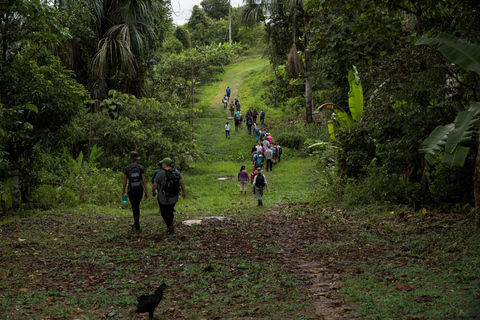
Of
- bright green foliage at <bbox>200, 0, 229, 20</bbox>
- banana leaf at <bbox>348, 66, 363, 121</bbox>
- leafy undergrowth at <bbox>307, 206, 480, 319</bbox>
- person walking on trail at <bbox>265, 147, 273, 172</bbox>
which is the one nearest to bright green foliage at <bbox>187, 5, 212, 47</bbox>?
bright green foliage at <bbox>200, 0, 229, 20</bbox>

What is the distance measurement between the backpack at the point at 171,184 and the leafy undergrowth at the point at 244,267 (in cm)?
93

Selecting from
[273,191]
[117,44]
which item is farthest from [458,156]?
[117,44]

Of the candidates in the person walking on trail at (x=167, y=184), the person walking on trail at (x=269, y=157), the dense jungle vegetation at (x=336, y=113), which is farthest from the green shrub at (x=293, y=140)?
the person walking on trail at (x=167, y=184)

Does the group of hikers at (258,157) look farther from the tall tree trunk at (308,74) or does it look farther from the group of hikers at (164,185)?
the group of hikers at (164,185)

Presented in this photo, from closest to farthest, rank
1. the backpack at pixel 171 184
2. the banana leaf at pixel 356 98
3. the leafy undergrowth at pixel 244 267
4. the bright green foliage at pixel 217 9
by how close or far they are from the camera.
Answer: the leafy undergrowth at pixel 244 267 → the backpack at pixel 171 184 → the banana leaf at pixel 356 98 → the bright green foliage at pixel 217 9

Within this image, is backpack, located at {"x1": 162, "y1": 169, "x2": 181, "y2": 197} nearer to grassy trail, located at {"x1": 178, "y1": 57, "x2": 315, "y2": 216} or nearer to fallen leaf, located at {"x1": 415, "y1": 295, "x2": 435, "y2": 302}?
grassy trail, located at {"x1": 178, "y1": 57, "x2": 315, "y2": 216}

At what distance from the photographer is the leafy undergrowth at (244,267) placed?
16.1ft

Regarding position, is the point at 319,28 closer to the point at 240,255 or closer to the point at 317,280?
the point at 240,255

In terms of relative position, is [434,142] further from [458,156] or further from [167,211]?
[167,211]

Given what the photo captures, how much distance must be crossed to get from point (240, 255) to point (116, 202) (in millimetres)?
8020

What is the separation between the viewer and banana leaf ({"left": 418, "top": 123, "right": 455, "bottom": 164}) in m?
6.50

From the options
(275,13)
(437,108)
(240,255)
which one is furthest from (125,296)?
(275,13)

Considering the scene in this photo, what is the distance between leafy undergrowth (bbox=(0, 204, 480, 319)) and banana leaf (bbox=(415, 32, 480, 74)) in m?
2.67

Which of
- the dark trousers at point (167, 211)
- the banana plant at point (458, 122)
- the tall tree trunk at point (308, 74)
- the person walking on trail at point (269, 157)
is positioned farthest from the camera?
the tall tree trunk at point (308, 74)
